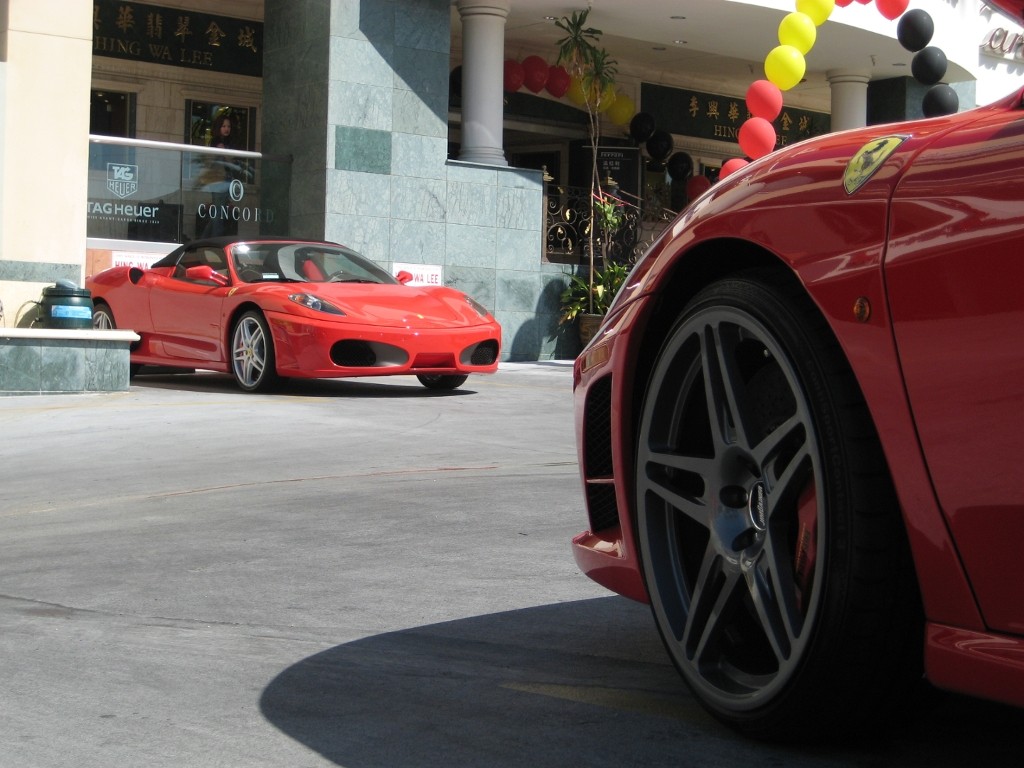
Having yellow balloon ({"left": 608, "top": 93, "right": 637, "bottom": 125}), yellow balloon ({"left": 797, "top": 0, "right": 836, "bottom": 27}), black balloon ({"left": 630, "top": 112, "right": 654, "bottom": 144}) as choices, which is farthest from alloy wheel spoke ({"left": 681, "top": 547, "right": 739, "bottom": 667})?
black balloon ({"left": 630, "top": 112, "right": 654, "bottom": 144})

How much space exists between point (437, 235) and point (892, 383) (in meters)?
16.2

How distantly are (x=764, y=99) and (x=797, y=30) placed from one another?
844 millimetres

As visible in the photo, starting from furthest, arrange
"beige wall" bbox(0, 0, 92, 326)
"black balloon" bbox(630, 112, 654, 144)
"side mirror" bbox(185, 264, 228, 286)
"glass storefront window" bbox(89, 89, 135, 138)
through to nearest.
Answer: "black balloon" bbox(630, 112, 654, 144)
"glass storefront window" bbox(89, 89, 135, 138)
"beige wall" bbox(0, 0, 92, 326)
"side mirror" bbox(185, 264, 228, 286)

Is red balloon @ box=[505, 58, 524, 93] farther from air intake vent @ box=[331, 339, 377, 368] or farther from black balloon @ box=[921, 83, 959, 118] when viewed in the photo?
air intake vent @ box=[331, 339, 377, 368]

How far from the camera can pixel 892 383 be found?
2.19 m

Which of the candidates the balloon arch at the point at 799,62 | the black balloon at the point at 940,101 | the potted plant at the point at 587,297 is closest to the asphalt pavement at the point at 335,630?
the black balloon at the point at 940,101

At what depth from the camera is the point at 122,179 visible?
15.7 m

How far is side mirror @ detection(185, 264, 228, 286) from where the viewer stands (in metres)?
11.5

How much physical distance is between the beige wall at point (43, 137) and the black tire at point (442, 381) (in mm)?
3180

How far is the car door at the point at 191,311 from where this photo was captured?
11.6 m

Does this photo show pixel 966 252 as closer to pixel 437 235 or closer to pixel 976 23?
pixel 437 235

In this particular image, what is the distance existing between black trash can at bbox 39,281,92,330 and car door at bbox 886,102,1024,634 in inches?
409

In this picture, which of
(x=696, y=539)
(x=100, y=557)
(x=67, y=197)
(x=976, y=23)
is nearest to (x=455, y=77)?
(x=976, y=23)

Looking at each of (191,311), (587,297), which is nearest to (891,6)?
(587,297)
